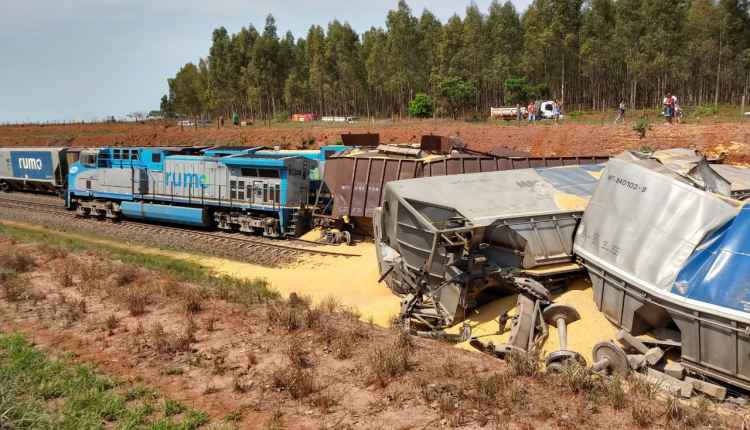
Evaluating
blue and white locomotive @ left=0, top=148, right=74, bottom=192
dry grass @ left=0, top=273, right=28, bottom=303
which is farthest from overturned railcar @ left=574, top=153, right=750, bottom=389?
blue and white locomotive @ left=0, top=148, right=74, bottom=192

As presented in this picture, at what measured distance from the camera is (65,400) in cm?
705

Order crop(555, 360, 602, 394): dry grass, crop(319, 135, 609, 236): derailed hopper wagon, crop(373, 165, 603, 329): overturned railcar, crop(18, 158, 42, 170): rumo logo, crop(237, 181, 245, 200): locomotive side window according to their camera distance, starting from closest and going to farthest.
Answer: crop(555, 360, 602, 394): dry grass → crop(373, 165, 603, 329): overturned railcar → crop(319, 135, 609, 236): derailed hopper wagon → crop(237, 181, 245, 200): locomotive side window → crop(18, 158, 42, 170): rumo logo

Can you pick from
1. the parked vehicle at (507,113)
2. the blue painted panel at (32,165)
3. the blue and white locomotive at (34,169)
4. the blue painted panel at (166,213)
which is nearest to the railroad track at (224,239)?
the blue painted panel at (166,213)

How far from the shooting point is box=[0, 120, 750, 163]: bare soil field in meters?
27.1

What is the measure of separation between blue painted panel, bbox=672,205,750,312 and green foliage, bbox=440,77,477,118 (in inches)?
1699

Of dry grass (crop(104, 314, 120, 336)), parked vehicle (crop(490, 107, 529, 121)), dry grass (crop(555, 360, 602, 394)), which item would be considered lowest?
dry grass (crop(104, 314, 120, 336))

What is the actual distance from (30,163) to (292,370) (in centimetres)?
3576

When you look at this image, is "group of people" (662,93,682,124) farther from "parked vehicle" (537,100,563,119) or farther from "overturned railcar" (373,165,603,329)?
"overturned railcar" (373,165,603,329)

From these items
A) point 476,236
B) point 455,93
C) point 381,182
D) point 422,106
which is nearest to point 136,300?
point 476,236

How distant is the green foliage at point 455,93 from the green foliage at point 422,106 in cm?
245

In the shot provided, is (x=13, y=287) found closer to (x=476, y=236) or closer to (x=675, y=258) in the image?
(x=476, y=236)

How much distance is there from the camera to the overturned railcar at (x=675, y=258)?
723 cm

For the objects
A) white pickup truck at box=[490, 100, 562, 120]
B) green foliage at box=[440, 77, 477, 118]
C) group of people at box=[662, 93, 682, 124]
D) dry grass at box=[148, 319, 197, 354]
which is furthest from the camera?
green foliage at box=[440, 77, 477, 118]

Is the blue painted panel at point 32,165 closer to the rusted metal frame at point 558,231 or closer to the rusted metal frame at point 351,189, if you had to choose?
the rusted metal frame at point 351,189
